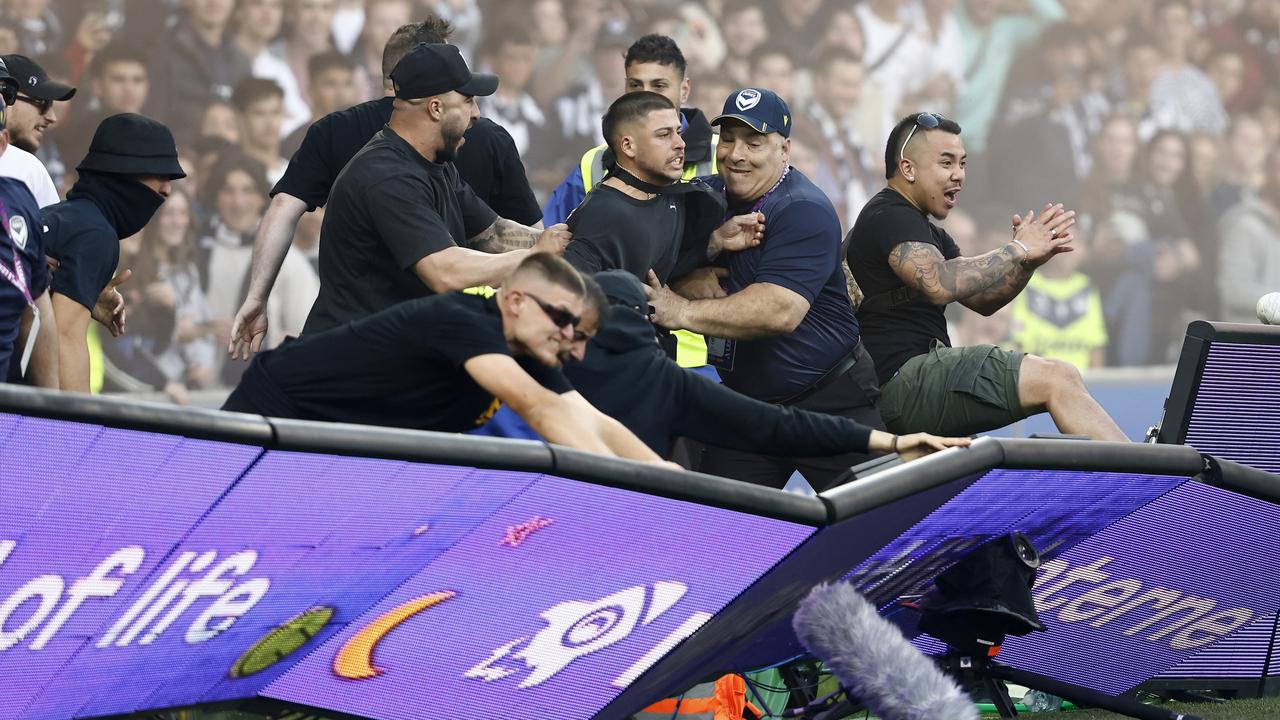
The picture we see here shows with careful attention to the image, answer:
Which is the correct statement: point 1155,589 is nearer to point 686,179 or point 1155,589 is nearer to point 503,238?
point 686,179

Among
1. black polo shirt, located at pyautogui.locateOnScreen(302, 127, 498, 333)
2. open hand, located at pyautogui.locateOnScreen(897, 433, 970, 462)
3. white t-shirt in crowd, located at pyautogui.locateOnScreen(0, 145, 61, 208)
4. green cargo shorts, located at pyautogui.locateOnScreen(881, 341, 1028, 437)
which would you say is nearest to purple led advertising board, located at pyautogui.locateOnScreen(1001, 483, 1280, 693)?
open hand, located at pyautogui.locateOnScreen(897, 433, 970, 462)

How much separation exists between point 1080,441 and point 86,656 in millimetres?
2086

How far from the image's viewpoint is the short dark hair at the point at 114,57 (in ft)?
29.0

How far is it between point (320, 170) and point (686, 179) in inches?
45.5

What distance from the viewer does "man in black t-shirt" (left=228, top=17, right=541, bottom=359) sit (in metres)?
5.49

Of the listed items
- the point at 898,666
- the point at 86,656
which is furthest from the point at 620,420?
the point at 86,656

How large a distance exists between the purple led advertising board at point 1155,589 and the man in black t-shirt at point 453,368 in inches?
50.7

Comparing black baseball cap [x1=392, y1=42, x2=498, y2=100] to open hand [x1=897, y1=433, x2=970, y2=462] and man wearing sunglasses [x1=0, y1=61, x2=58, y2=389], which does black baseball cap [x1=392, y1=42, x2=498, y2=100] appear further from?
open hand [x1=897, y1=433, x2=970, y2=462]

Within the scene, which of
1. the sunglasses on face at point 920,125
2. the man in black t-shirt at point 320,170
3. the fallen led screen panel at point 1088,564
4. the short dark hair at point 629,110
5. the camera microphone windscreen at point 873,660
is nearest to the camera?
the camera microphone windscreen at point 873,660

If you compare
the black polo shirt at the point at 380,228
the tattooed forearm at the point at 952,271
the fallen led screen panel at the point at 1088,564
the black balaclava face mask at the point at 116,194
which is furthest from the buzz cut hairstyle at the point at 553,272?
the tattooed forearm at the point at 952,271

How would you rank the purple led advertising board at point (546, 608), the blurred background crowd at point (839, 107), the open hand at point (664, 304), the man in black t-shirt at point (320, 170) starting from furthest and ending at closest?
1. the blurred background crowd at point (839, 107)
2. the man in black t-shirt at point (320, 170)
3. the open hand at point (664, 304)
4. the purple led advertising board at point (546, 608)

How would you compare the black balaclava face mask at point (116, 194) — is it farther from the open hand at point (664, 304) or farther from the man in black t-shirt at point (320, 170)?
the open hand at point (664, 304)

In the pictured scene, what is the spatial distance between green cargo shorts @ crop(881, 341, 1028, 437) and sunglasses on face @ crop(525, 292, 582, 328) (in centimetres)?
198

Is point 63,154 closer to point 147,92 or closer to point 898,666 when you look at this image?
point 147,92
